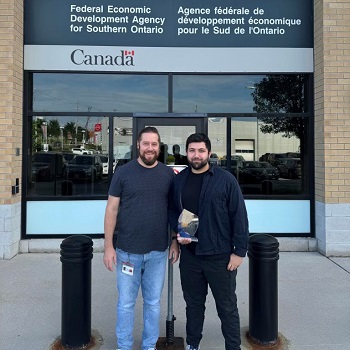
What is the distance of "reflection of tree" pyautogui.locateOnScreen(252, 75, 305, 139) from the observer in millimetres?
6848

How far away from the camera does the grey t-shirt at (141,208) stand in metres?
2.97

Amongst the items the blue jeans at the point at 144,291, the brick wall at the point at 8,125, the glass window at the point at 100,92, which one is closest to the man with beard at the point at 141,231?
the blue jeans at the point at 144,291

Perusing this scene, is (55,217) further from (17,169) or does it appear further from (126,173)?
(126,173)

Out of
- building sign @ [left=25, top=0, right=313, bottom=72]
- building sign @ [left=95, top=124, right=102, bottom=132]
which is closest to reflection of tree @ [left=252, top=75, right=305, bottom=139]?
building sign @ [left=25, top=0, right=313, bottom=72]

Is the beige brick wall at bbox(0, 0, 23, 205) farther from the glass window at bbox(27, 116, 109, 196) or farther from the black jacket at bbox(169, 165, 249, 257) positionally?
the black jacket at bbox(169, 165, 249, 257)

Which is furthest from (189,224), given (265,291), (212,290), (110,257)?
(265,291)

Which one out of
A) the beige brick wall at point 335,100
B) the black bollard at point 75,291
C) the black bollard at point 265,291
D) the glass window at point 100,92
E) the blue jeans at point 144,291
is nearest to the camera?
the blue jeans at point 144,291

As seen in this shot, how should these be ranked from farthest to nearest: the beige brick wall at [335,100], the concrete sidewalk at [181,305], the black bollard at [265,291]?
the beige brick wall at [335,100] < the concrete sidewalk at [181,305] < the black bollard at [265,291]

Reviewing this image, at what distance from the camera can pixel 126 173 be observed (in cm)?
301

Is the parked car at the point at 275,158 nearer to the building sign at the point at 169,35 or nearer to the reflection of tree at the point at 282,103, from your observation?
the reflection of tree at the point at 282,103

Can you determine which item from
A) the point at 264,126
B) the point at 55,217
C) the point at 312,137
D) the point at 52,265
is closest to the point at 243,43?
the point at 264,126

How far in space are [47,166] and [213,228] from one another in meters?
4.62

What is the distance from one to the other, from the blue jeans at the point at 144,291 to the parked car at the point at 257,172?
404 centimetres

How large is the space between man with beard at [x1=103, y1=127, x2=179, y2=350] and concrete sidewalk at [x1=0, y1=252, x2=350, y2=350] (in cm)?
51
